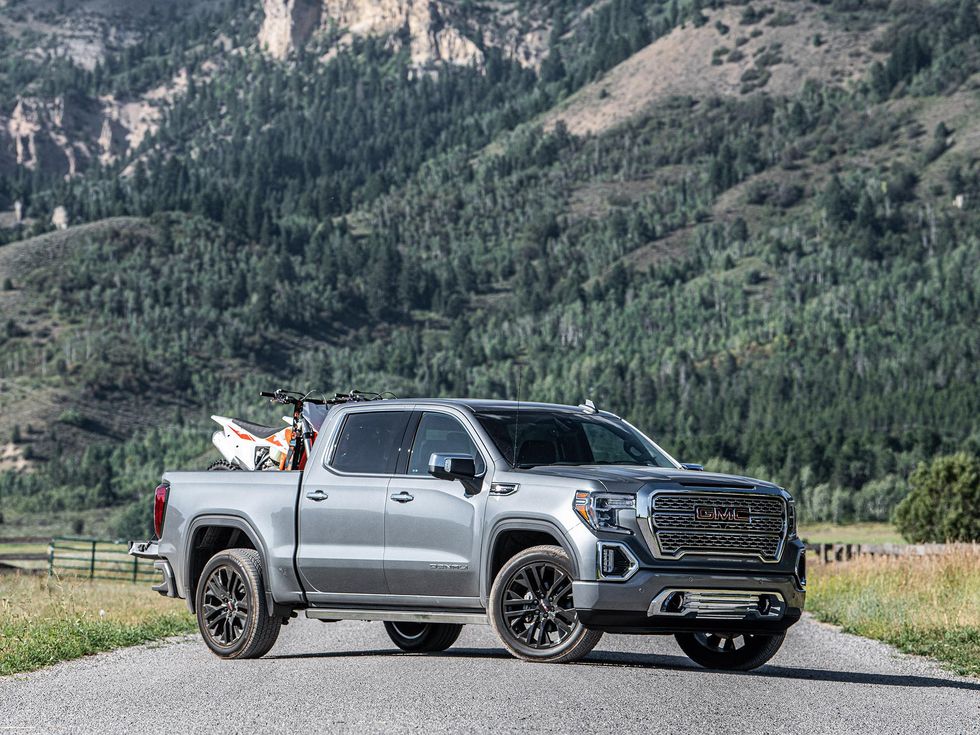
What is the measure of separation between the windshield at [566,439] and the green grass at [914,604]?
134 inches

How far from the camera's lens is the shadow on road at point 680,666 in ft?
44.2

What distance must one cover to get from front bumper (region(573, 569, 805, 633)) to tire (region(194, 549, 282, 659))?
3.11m

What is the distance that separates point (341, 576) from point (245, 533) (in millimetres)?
1248

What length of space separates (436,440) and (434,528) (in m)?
0.75

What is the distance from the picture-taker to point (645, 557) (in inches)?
486

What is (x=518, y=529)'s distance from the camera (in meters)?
12.7

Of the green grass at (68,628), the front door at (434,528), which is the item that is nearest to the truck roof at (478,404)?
the front door at (434,528)

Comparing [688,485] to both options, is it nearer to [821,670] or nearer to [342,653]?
[821,670]

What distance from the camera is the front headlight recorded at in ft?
40.4

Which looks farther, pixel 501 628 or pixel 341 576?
pixel 341 576

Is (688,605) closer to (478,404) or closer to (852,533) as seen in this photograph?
(478,404)

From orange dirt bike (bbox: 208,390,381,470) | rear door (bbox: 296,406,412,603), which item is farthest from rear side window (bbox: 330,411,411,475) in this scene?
orange dirt bike (bbox: 208,390,381,470)

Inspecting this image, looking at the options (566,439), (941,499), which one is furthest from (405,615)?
(941,499)

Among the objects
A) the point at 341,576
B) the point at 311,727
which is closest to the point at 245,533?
the point at 341,576
